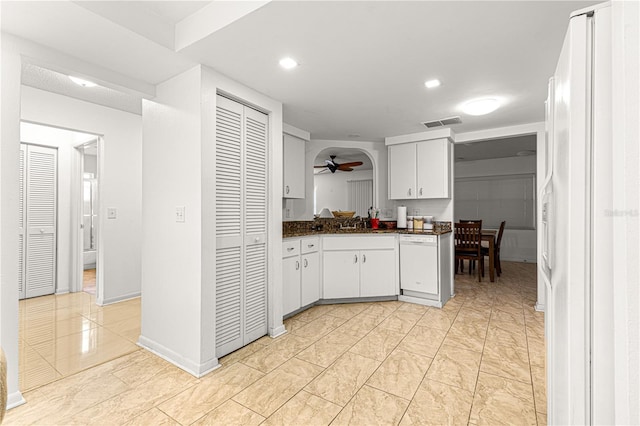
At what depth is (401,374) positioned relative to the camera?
2133 millimetres

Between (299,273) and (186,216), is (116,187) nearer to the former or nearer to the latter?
(186,216)

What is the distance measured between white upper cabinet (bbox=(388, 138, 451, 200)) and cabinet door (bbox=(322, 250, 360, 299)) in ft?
4.11

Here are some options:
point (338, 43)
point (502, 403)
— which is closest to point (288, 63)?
point (338, 43)

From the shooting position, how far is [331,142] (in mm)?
4641

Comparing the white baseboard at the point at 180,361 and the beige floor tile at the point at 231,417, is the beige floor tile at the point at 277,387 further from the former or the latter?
the white baseboard at the point at 180,361

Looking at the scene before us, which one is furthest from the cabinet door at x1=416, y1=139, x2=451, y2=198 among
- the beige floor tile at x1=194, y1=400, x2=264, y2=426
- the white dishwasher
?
the beige floor tile at x1=194, y1=400, x2=264, y2=426

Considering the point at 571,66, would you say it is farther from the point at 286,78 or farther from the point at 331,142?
the point at 331,142

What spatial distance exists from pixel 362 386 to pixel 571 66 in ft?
6.40

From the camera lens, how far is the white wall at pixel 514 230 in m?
6.89

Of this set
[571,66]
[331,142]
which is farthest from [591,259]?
[331,142]

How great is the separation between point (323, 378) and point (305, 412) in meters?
0.36

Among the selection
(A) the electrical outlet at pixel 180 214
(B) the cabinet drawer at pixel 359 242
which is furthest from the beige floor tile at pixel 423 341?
(A) the electrical outlet at pixel 180 214

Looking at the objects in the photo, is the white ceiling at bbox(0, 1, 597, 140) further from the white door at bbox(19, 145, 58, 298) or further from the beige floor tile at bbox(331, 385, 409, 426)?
the white door at bbox(19, 145, 58, 298)

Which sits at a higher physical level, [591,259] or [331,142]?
[331,142]
